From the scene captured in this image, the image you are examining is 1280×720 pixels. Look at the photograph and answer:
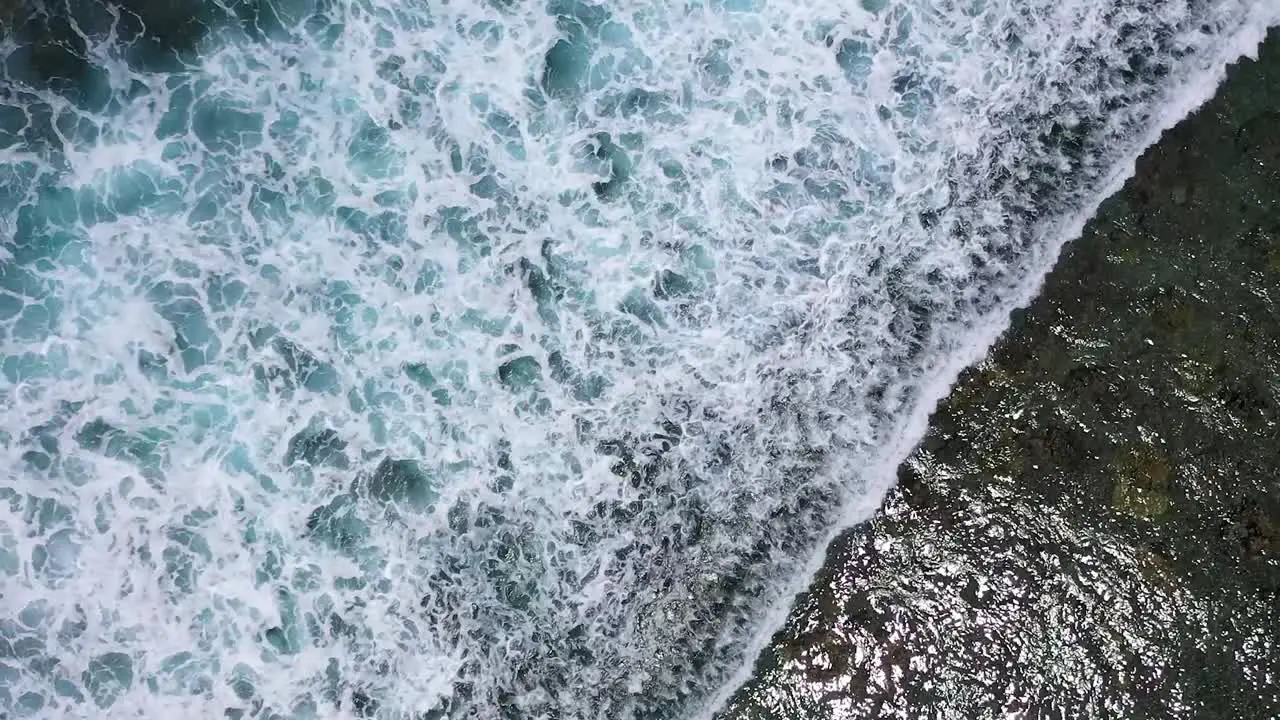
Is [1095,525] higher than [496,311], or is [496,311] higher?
[1095,525]

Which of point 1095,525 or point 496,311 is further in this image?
point 496,311

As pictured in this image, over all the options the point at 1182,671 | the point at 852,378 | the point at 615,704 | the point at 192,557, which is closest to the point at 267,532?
the point at 192,557

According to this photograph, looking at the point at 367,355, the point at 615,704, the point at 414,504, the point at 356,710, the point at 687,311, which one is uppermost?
the point at 687,311

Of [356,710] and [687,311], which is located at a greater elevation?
[687,311]

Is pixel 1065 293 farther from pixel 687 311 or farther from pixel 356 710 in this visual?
pixel 356 710
